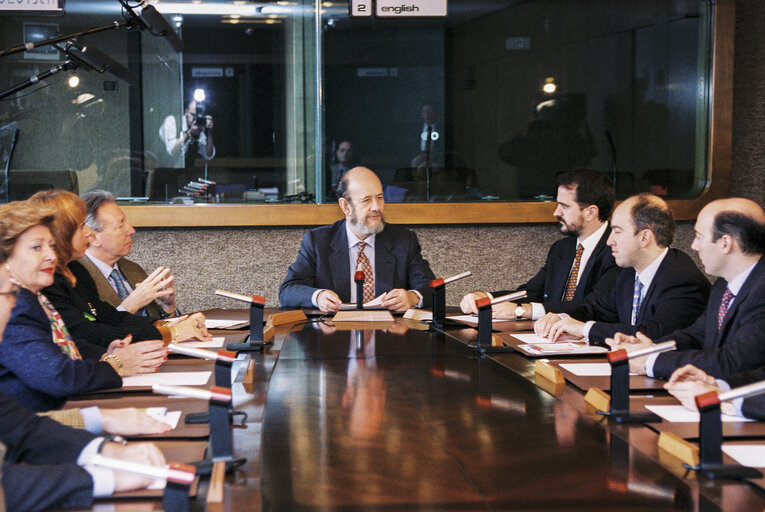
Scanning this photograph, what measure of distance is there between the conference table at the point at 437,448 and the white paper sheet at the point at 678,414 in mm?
99

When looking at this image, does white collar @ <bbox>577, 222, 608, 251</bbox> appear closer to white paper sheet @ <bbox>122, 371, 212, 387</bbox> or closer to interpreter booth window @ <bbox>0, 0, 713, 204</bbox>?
interpreter booth window @ <bbox>0, 0, 713, 204</bbox>

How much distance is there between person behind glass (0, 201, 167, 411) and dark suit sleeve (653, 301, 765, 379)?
4.78 ft

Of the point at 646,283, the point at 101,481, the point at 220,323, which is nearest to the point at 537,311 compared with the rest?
the point at 646,283

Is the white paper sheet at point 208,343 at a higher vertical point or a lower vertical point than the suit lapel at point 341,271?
lower

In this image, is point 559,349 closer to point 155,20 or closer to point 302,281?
point 302,281

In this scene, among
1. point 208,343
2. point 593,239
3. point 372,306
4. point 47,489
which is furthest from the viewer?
point 593,239

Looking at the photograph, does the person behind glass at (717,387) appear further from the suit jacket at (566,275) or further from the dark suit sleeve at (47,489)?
the suit jacket at (566,275)

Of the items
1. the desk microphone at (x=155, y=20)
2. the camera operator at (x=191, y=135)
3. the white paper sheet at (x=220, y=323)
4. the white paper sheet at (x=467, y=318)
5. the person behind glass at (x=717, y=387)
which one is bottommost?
the white paper sheet at (x=467, y=318)

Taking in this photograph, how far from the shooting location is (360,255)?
398 centimetres

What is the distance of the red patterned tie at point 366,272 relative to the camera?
12.8 ft

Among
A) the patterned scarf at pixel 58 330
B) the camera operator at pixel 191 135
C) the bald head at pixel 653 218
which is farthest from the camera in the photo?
the camera operator at pixel 191 135

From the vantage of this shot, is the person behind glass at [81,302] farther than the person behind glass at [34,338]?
Yes

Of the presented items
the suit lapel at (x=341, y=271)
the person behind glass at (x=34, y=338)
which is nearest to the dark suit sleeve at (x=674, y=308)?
the suit lapel at (x=341, y=271)

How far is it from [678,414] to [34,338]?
1535 mm
